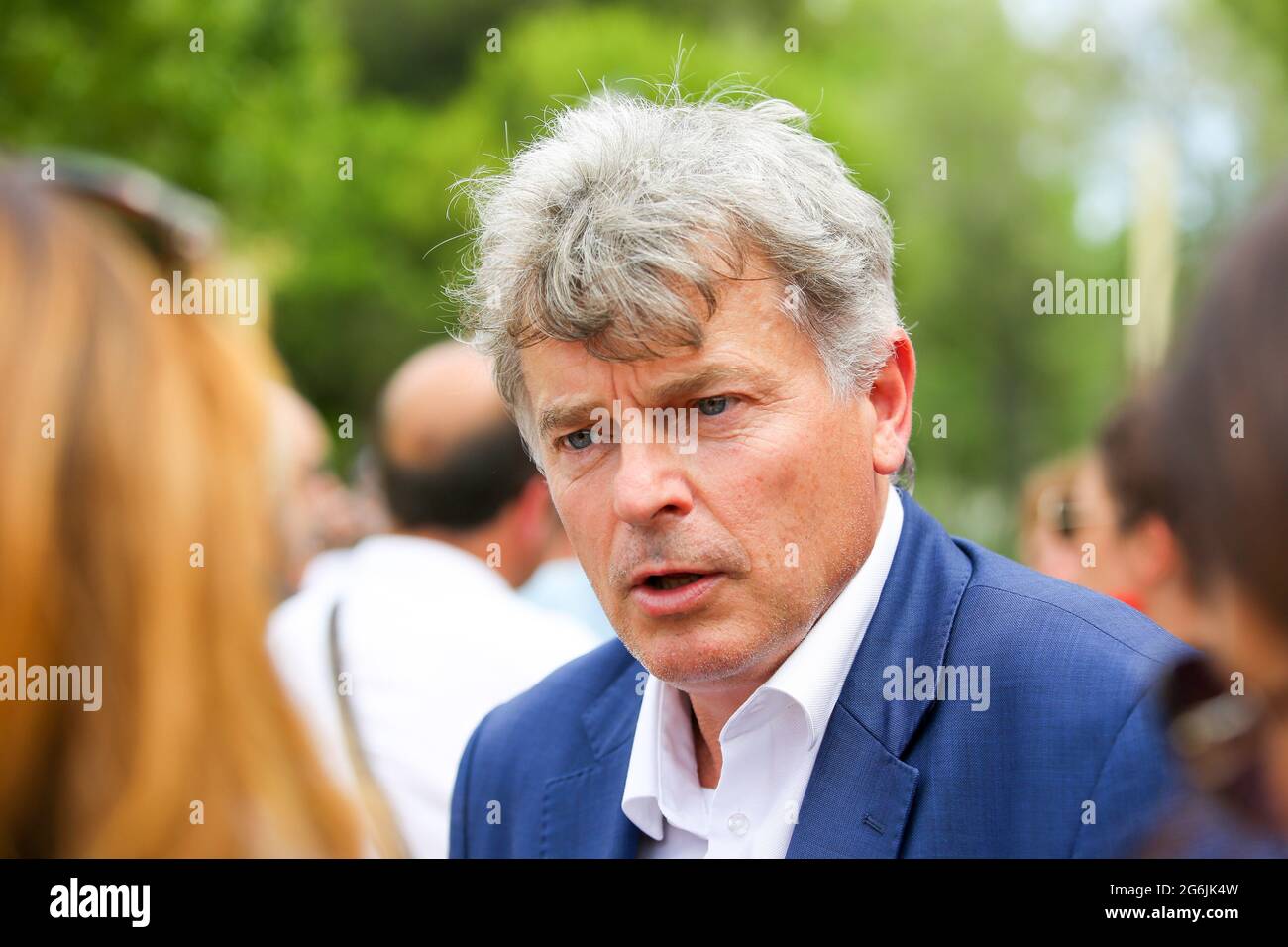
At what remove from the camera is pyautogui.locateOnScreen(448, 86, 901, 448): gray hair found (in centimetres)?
235

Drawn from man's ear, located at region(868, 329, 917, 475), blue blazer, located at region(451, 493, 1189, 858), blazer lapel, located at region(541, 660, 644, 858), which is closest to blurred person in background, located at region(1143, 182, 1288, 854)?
blue blazer, located at region(451, 493, 1189, 858)

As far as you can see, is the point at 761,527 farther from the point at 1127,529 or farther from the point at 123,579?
the point at 1127,529

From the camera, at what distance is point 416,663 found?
11.5 ft

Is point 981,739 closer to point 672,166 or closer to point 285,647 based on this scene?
point 672,166

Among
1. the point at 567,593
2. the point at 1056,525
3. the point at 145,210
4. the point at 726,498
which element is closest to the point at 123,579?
the point at 145,210

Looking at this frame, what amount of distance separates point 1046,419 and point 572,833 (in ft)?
105

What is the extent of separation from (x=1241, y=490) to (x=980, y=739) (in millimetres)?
1131

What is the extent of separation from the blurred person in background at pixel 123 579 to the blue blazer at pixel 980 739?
3.43 ft

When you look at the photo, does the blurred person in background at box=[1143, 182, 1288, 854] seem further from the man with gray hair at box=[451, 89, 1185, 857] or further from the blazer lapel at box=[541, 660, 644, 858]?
the blazer lapel at box=[541, 660, 644, 858]

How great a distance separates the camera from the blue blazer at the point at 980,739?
6.70 ft

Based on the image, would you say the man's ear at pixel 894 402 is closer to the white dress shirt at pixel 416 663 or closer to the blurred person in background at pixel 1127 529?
the blurred person in background at pixel 1127 529

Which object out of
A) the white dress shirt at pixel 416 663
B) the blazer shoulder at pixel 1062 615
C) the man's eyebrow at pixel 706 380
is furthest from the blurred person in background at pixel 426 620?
the blazer shoulder at pixel 1062 615
